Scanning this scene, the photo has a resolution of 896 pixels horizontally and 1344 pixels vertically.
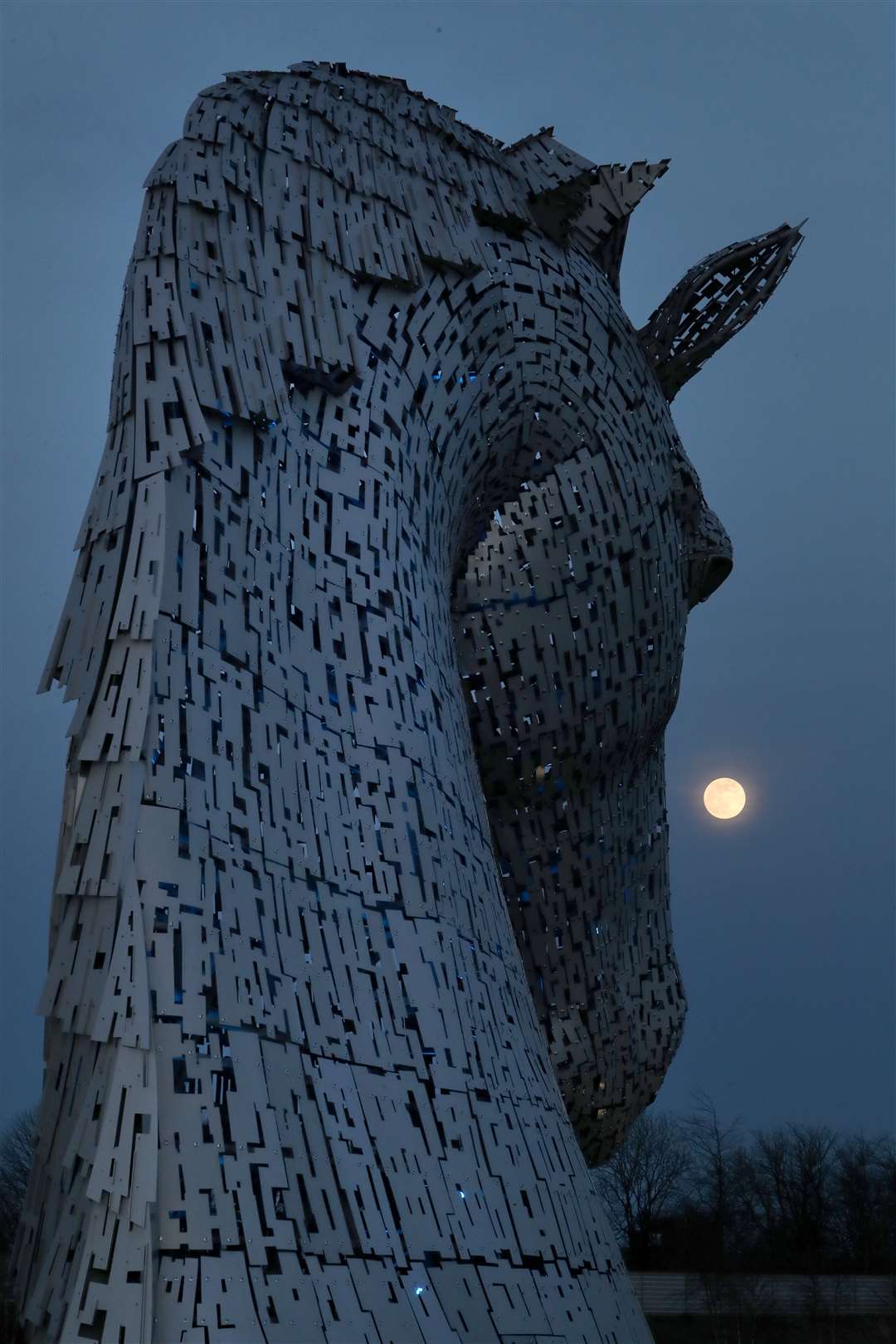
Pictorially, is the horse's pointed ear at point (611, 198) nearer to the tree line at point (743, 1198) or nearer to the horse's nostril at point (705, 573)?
the horse's nostril at point (705, 573)

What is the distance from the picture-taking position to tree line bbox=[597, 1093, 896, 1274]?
22188mm

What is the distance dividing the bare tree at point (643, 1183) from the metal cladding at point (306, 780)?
67.2 ft

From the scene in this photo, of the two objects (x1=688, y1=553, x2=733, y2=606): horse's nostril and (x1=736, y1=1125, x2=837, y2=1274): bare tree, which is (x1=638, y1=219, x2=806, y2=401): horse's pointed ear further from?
(x1=736, y1=1125, x2=837, y2=1274): bare tree

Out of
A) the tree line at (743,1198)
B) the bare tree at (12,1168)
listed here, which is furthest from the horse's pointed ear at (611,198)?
the tree line at (743,1198)

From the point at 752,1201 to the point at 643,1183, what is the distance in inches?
120

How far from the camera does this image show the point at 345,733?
184 inches

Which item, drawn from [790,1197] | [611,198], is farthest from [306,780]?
[790,1197]

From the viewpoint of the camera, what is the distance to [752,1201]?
24.7 m

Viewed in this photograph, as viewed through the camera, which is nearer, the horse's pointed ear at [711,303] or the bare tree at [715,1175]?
the horse's pointed ear at [711,303]

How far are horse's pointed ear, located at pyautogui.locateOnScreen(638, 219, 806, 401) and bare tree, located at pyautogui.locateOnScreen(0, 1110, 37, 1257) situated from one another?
1245 cm

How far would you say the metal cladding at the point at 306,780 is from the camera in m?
3.61

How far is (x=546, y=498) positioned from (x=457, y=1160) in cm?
374

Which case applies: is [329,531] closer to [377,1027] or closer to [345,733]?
[345,733]

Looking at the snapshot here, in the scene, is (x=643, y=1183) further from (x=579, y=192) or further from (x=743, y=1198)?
(x=579, y=192)
